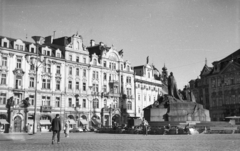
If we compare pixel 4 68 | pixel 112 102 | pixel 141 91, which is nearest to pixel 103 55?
pixel 112 102

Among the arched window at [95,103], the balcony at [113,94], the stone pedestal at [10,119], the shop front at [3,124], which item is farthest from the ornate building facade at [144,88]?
the shop front at [3,124]

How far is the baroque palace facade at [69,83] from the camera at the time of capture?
51.9m

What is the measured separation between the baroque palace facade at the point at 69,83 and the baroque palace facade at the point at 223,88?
15.6 metres

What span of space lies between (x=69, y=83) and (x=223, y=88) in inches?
1365

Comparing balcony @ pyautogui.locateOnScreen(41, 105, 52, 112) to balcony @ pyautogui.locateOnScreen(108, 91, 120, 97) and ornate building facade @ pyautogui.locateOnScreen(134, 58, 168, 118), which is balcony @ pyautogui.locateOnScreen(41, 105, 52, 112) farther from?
ornate building facade @ pyautogui.locateOnScreen(134, 58, 168, 118)

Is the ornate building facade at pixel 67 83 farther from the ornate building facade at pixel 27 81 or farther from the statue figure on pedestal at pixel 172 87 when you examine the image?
the statue figure on pedestal at pixel 172 87

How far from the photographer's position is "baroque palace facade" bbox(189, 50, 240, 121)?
2726 inches

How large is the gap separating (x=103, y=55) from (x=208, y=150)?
55671 millimetres

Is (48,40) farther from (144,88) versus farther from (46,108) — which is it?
(144,88)

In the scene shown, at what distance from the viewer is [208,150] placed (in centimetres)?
1276

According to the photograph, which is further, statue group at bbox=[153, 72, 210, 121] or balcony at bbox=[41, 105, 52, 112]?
balcony at bbox=[41, 105, 52, 112]

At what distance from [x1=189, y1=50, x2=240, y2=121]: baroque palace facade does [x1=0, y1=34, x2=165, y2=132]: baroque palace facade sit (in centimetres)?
1558

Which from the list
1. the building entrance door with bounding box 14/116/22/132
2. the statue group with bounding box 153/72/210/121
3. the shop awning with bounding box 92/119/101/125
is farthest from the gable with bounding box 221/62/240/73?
the building entrance door with bounding box 14/116/22/132

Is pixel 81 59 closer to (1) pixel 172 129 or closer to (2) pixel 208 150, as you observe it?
(1) pixel 172 129
